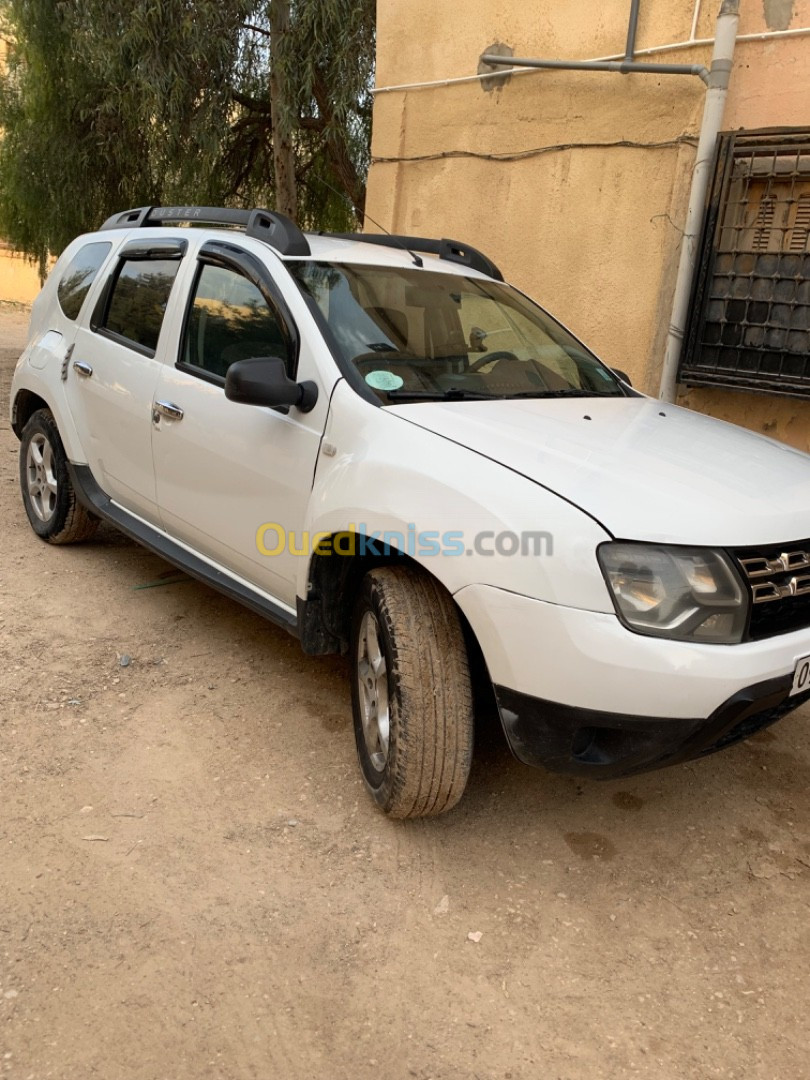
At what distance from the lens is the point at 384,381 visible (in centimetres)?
296

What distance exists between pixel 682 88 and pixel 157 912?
5.74 metres

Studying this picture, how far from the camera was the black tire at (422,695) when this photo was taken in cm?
257

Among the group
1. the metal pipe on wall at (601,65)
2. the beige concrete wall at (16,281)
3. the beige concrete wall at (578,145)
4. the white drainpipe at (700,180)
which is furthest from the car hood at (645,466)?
the beige concrete wall at (16,281)

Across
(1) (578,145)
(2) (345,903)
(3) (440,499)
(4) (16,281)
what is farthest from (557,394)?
(4) (16,281)

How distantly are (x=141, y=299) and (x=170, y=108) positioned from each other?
6.11 meters

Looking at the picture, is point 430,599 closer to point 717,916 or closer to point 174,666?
point 717,916

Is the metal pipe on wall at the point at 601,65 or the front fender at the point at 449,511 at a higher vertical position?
the metal pipe on wall at the point at 601,65

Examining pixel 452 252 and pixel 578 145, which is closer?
pixel 452 252

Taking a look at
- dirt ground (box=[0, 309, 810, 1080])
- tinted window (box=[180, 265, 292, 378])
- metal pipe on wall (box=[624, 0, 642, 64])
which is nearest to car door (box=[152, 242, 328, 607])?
tinted window (box=[180, 265, 292, 378])

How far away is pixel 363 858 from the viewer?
2686mm

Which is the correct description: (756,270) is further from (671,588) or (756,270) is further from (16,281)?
(16,281)

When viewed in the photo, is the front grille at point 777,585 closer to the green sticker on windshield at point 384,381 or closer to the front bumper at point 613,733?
the front bumper at point 613,733

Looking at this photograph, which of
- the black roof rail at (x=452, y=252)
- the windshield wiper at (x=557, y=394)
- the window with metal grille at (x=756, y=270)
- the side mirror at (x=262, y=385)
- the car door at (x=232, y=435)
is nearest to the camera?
the side mirror at (x=262, y=385)

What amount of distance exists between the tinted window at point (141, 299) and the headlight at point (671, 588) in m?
2.45
